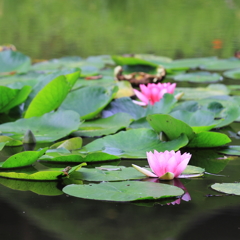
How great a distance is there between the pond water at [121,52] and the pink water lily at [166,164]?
4cm

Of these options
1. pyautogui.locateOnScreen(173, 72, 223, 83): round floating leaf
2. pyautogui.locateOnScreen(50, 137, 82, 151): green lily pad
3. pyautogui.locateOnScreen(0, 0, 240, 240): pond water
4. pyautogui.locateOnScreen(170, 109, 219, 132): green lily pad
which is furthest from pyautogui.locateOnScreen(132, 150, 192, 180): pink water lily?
pyautogui.locateOnScreen(173, 72, 223, 83): round floating leaf

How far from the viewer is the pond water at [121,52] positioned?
85 cm

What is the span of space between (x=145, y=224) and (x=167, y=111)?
904 millimetres

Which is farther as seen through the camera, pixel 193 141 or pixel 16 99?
pixel 16 99

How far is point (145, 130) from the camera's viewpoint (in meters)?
1.46

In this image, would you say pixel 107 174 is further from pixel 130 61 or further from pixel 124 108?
pixel 130 61

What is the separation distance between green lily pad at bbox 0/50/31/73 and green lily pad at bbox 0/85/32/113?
3.81ft

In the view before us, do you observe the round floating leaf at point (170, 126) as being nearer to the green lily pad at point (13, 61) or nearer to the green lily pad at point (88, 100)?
the green lily pad at point (88, 100)

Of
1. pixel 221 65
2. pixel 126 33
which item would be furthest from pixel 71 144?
pixel 126 33

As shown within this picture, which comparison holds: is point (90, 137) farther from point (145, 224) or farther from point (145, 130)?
point (145, 224)

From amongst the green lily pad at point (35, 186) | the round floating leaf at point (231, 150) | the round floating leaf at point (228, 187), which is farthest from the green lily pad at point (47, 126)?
the round floating leaf at point (228, 187)

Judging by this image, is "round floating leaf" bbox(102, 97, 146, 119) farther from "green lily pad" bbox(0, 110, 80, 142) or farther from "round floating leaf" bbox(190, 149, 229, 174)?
"round floating leaf" bbox(190, 149, 229, 174)

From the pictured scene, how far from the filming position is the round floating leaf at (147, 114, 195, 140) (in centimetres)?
135

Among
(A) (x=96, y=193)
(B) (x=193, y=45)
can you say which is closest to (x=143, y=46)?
(B) (x=193, y=45)
